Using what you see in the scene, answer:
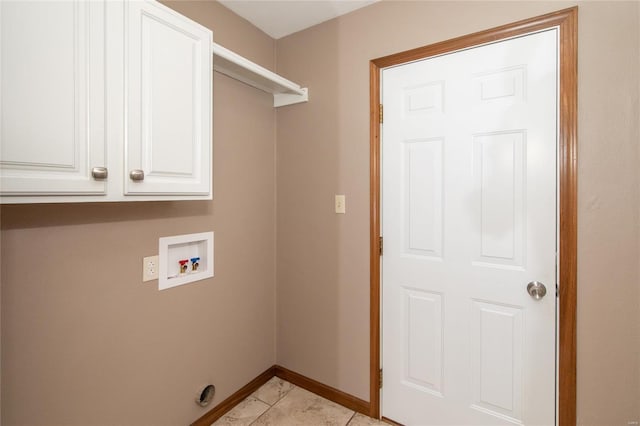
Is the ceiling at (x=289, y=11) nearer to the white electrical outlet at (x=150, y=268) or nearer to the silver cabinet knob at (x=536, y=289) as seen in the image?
the white electrical outlet at (x=150, y=268)

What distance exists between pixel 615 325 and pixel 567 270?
0.27 meters

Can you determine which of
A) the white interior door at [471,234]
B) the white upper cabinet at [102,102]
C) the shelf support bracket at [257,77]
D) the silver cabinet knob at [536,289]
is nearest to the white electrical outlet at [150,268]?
the white upper cabinet at [102,102]

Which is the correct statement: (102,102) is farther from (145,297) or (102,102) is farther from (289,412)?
(289,412)

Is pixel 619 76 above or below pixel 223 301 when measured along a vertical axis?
above

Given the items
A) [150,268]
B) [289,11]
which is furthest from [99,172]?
[289,11]

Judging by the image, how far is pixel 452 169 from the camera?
167cm

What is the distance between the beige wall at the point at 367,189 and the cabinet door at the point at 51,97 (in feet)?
4.28

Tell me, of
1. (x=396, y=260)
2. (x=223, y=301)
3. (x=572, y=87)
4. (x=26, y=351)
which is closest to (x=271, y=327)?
(x=223, y=301)

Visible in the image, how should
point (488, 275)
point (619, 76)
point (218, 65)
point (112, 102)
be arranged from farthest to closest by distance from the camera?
point (218, 65), point (488, 275), point (619, 76), point (112, 102)

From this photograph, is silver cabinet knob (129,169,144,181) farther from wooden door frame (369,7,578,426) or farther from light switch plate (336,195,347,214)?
wooden door frame (369,7,578,426)

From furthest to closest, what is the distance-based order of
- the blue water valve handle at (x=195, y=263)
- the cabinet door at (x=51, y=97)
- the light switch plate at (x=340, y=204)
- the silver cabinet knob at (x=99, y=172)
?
the light switch plate at (x=340, y=204) < the blue water valve handle at (x=195, y=263) < the silver cabinet knob at (x=99, y=172) < the cabinet door at (x=51, y=97)

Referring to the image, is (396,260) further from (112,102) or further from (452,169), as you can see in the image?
(112,102)

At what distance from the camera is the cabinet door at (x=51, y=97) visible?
33.5 inches

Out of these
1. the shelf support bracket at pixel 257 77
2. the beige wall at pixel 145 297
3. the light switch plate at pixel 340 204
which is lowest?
the beige wall at pixel 145 297
